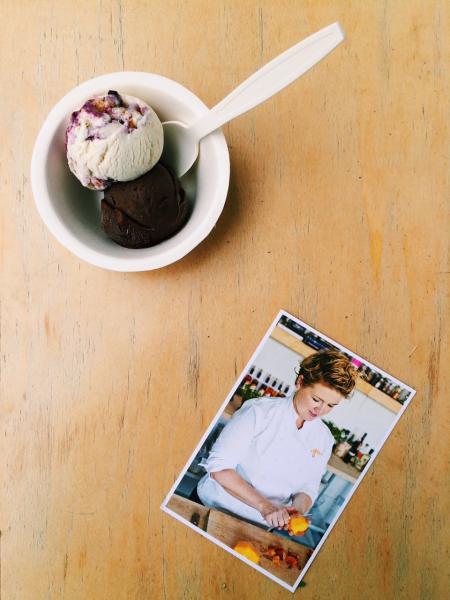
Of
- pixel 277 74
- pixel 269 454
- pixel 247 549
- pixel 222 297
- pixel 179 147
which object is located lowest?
pixel 247 549

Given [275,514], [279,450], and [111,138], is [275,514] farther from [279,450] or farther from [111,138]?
[111,138]

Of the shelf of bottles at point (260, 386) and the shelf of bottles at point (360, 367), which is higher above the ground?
the shelf of bottles at point (360, 367)

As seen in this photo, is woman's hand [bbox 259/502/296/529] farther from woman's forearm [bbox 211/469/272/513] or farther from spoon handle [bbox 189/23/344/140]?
spoon handle [bbox 189/23/344/140]

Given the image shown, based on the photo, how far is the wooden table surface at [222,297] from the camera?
0.75 metres

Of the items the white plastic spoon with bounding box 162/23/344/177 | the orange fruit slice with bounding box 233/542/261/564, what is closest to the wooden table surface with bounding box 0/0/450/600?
the orange fruit slice with bounding box 233/542/261/564

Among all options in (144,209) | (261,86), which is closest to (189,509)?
(144,209)

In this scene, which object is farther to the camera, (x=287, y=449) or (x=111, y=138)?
(x=287, y=449)

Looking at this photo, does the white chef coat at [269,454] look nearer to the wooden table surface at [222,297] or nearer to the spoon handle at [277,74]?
the wooden table surface at [222,297]

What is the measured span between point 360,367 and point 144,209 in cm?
39

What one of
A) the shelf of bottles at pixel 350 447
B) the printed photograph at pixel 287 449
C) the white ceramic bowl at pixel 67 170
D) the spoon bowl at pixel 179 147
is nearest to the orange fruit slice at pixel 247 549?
the printed photograph at pixel 287 449

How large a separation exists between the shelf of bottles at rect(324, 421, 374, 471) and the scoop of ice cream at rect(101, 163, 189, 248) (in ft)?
1.21

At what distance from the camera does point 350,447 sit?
78cm

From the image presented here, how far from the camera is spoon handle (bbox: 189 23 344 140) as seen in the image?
58cm

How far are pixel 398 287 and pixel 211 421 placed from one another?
34 centimetres
